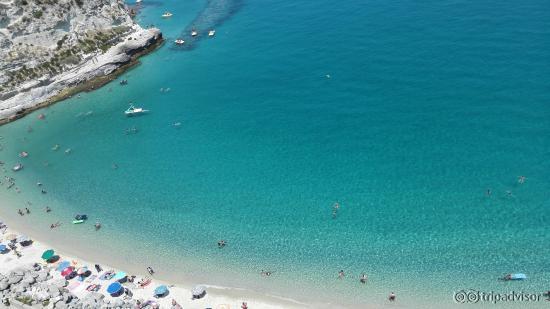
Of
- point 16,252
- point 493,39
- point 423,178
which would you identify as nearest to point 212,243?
point 16,252

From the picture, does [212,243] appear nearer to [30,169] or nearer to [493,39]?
[30,169]

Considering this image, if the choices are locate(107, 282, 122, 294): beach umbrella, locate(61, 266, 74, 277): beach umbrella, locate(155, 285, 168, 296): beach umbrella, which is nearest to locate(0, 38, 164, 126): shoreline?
locate(61, 266, 74, 277): beach umbrella

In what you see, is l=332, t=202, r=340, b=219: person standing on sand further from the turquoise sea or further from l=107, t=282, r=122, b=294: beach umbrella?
l=107, t=282, r=122, b=294: beach umbrella

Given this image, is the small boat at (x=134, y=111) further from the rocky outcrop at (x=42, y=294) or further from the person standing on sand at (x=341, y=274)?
the person standing on sand at (x=341, y=274)

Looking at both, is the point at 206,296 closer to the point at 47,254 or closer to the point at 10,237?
the point at 47,254

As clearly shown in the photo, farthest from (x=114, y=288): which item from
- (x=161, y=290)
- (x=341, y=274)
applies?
(x=341, y=274)

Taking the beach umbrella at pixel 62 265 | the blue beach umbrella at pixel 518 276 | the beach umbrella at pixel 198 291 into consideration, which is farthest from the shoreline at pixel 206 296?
the blue beach umbrella at pixel 518 276
